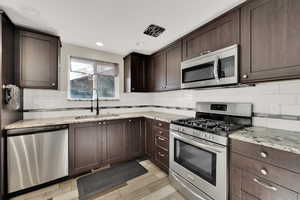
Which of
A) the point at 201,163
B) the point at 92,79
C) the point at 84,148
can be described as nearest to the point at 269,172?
the point at 201,163

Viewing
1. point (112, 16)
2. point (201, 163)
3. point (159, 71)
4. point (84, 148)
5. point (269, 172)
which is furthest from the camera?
point (159, 71)

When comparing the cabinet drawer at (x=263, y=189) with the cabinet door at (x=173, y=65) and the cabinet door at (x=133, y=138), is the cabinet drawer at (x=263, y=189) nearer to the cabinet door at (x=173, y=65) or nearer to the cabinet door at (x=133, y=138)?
the cabinet door at (x=173, y=65)

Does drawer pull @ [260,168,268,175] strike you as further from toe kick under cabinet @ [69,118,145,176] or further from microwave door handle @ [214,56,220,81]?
toe kick under cabinet @ [69,118,145,176]

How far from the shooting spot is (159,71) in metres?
2.82

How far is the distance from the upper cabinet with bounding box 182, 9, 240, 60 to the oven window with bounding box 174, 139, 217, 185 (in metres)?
1.36

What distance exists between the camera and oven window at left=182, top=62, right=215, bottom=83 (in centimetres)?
177

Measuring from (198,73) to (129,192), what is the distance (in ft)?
6.63

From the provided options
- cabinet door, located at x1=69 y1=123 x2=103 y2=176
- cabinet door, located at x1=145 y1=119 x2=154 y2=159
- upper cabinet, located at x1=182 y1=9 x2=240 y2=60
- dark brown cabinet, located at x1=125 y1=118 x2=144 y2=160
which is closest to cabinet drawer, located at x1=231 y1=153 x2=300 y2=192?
upper cabinet, located at x1=182 y1=9 x2=240 y2=60

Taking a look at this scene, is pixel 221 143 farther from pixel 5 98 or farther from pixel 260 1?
pixel 5 98

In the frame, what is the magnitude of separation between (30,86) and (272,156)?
3.15 metres

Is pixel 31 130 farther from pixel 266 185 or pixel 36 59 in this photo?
pixel 266 185

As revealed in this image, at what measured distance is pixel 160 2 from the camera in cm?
143

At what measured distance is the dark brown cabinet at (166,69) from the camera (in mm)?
2346

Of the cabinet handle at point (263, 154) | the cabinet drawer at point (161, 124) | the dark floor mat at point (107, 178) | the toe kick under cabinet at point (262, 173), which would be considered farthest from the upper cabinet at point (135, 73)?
the cabinet handle at point (263, 154)
